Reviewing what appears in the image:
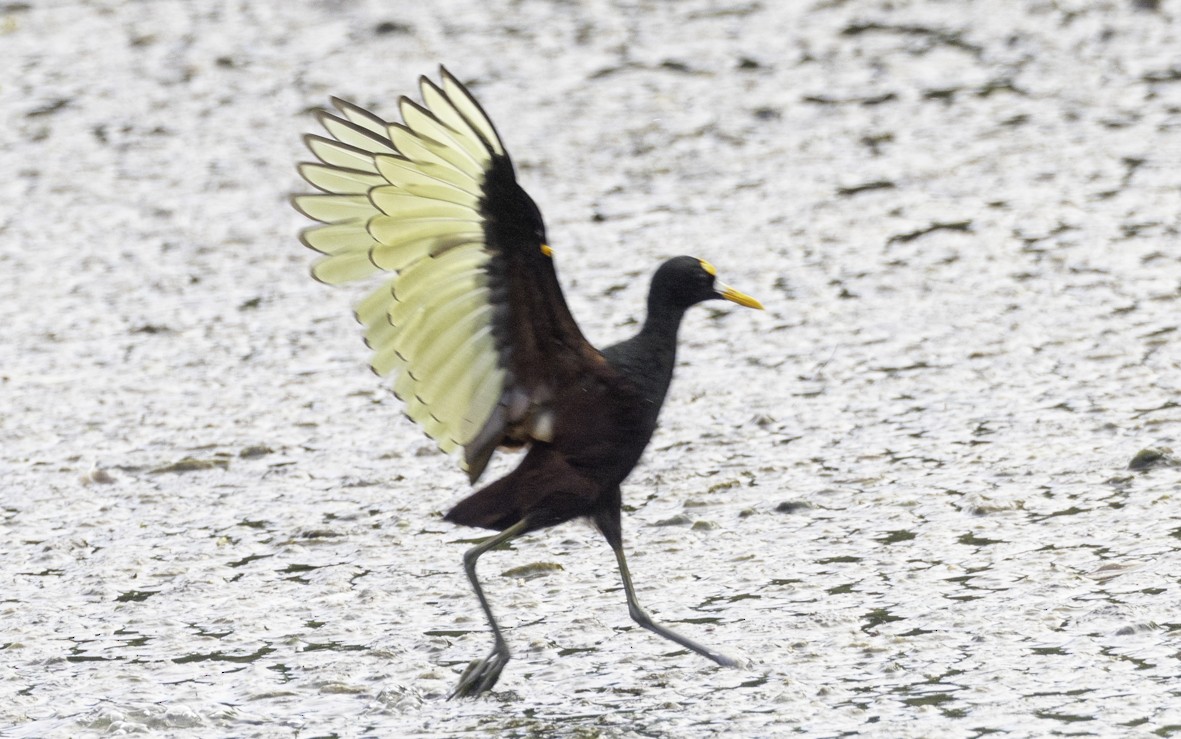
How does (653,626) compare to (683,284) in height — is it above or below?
below

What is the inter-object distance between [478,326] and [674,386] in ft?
7.65

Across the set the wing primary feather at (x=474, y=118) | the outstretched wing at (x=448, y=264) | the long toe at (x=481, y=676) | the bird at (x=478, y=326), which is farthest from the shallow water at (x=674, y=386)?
the wing primary feather at (x=474, y=118)

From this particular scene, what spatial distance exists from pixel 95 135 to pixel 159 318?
9.10ft

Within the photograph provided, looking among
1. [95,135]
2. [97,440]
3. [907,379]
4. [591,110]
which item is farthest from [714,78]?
[97,440]

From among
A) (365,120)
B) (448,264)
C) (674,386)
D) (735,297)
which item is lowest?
(674,386)

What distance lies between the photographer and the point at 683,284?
4730mm

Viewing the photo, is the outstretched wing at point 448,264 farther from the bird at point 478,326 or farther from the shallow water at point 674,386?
the shallow water at point 674,386

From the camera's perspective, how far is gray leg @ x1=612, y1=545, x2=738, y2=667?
4.27 metres

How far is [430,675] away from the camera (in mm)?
4363

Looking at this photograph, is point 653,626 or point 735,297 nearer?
point 653,626

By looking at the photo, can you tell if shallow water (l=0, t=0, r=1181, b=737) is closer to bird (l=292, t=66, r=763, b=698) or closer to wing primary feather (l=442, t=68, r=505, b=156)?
bird (l=292, t=66, r=763, b=698)

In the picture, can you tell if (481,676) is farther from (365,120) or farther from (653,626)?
(365,120)

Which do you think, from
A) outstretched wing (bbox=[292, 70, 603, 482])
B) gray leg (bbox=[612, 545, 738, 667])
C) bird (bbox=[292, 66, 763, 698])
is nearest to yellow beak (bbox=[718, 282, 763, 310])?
bird (bbox=[292, 66, 763, 698])

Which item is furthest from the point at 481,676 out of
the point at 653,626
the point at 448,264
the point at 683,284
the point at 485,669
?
the point at 683,284
